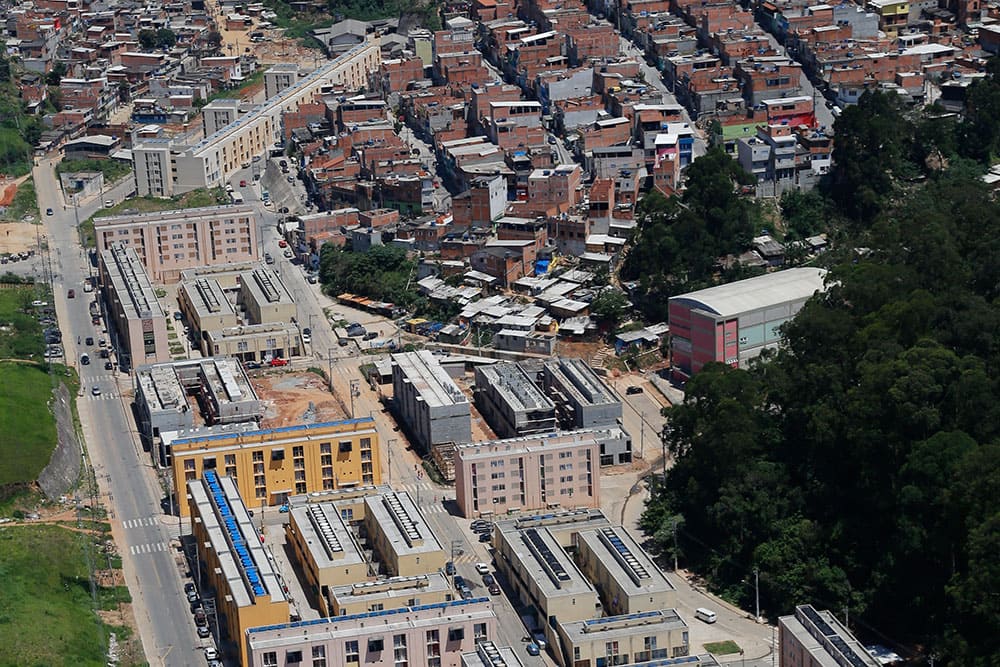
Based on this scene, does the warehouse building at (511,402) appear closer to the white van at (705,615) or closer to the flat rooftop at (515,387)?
the flat rooftop at (515,387)

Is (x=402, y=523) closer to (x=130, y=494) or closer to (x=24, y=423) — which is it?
(x=130, y=494)

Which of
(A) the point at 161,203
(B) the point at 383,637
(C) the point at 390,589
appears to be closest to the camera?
(B) the point at 383,637

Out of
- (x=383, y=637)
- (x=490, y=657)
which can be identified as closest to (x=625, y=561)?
(x=490, y=657)

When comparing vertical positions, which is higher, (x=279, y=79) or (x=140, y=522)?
(x=279, y=79)

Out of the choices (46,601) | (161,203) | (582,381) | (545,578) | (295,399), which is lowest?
(295,399)

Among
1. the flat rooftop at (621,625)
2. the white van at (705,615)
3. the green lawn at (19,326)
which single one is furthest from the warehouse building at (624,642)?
the green lawn at (19,326)

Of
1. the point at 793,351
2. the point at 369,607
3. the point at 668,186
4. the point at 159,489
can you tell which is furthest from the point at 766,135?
the point at 369,607
